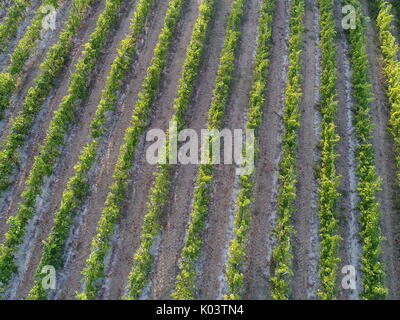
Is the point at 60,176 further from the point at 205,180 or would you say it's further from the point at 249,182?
the point at 249,182

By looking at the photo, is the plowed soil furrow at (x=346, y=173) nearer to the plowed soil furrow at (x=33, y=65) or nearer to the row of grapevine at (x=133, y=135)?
the row of grapevine at (x=133, y=135)

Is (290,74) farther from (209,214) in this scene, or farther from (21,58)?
(21,58)

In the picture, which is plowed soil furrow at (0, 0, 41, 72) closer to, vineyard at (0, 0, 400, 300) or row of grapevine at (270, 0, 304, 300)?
vineyard at (0, 0, 400, 300)

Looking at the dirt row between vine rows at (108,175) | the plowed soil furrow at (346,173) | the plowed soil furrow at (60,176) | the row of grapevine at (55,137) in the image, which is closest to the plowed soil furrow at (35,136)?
the row of grapevine at (55,137)

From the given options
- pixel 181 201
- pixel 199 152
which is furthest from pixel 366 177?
pixel 181 201

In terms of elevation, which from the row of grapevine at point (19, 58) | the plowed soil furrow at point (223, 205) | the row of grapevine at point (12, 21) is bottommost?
the plowed soil furrow at point (223, 205)

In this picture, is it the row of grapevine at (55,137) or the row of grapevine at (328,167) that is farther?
the row of grapevine at (55,137)

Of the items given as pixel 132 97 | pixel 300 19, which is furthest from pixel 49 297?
pixel 300 19
